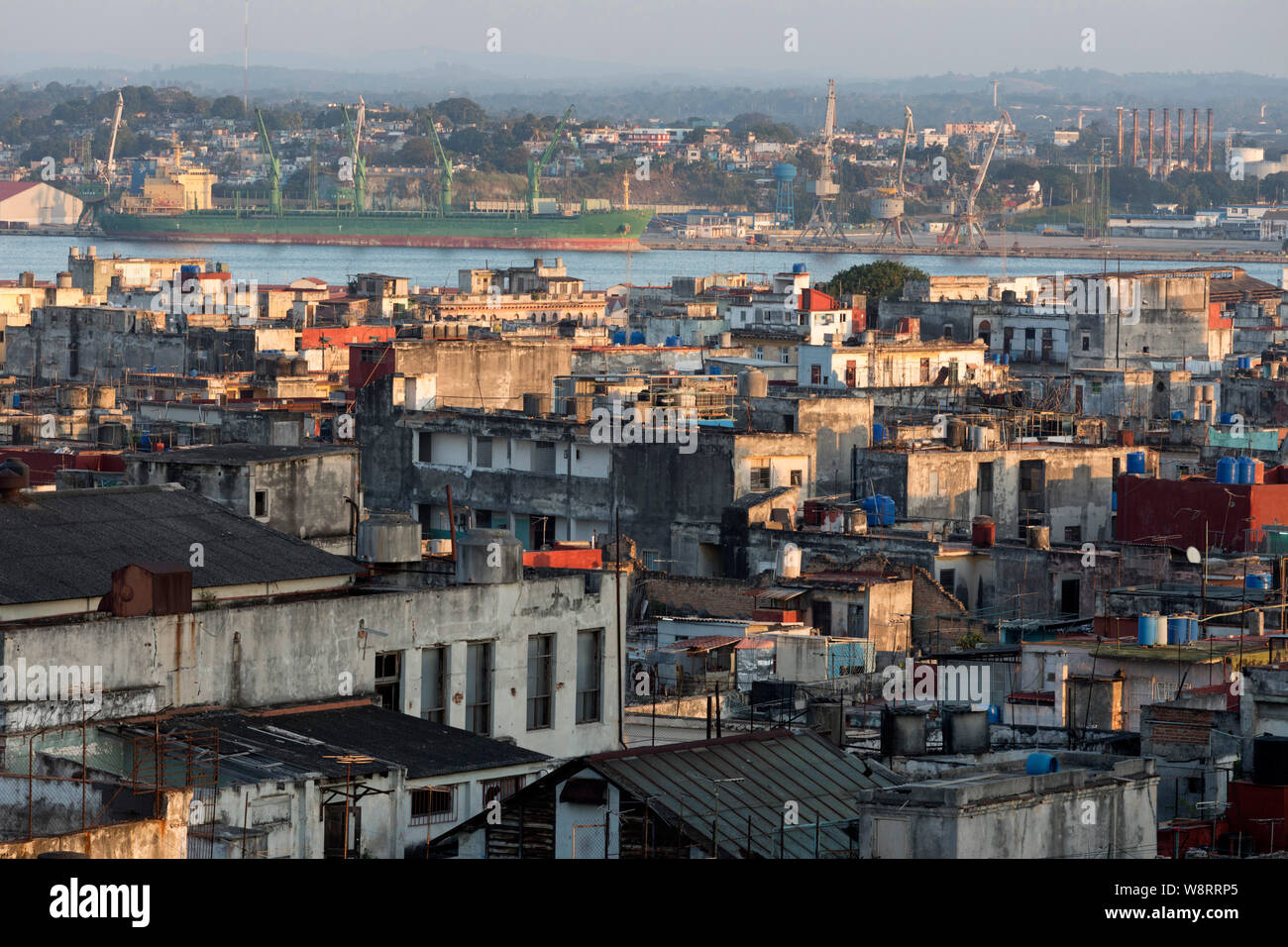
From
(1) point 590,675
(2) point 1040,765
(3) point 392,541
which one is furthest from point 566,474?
(2) point 1040,765

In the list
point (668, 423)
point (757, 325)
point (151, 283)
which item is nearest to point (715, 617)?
point (668, 423)

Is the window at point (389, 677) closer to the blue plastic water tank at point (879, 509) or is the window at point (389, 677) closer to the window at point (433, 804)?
the window at point (433, 804)

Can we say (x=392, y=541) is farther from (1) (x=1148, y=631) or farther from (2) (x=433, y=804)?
(1) (x=1148, y=631)

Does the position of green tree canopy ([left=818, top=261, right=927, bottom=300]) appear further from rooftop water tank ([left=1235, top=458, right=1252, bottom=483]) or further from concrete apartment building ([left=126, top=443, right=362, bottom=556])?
concrete apartment building ([left=126, top=443, right=362, bottom=556])

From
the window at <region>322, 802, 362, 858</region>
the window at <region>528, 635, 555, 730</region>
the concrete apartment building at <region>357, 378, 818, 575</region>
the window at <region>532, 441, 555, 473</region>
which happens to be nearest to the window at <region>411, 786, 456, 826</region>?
the window at <region>322, 802, 362, 858</region>

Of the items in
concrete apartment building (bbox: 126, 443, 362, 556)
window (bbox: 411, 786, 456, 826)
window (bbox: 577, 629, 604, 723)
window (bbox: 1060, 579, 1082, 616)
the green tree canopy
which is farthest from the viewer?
the green tree canopy

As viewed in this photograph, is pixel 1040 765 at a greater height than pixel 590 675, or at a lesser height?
greater
